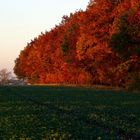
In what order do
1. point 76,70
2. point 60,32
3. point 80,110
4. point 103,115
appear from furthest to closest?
point 60,32 → point 76,70 → point 80,110 → point 103,115

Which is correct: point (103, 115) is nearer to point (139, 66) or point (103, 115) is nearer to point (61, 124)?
point (61, 124)

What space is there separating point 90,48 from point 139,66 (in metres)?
13.1

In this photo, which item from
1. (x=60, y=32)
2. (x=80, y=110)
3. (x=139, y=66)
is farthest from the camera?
(x=60, y=32)

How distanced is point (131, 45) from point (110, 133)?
5223 cm

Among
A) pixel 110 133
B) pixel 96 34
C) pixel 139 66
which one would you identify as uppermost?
A: pixel 96 34

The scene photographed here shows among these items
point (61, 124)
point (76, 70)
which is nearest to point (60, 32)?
point (76, 70)

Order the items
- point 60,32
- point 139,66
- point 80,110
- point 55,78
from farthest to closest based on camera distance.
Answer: point 60,32
point 55,78
point 139,66
point 80,110

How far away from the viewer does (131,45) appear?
7519 centimetres

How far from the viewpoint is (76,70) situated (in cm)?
11269

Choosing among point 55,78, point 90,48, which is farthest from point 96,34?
point 55,78

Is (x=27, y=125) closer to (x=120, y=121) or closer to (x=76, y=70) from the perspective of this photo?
(x=120, y=121)

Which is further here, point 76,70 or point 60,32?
point 60,32

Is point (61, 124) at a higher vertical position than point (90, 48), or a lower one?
lower

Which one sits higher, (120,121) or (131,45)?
(131,45)
